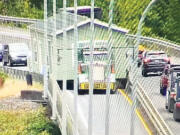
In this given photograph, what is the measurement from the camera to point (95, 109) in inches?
302

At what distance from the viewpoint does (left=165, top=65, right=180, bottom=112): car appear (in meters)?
4.81

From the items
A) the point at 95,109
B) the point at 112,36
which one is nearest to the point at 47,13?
the point at 95,109

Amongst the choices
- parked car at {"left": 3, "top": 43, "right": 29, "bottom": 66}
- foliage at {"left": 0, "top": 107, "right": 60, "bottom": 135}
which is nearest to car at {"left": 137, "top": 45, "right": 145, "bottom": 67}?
foliage at {"left": 0, "top": 107, "right": 60, "bottom": 135}

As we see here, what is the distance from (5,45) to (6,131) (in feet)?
31.4

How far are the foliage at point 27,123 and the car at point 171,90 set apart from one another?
6.07 m

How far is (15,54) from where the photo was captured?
20.2 meters

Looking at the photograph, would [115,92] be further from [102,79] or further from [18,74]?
[18,74]

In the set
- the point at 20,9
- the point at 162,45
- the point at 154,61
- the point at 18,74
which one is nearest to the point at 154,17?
the point at 154,61

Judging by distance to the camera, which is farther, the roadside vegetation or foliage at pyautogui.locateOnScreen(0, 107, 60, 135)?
foliage at pyautogui.locateOnScreen(0, 107, 60, 135)

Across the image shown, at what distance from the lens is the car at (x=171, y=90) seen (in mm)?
4807

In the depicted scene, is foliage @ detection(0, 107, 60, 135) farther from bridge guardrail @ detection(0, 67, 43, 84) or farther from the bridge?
bridge guardrail @ detection(0, 67, 43, 84)

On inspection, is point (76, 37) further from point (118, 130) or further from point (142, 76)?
point (142, 76)

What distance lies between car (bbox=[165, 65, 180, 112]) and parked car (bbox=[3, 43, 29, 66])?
14.7 metres

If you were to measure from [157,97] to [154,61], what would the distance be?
342 millimetres
